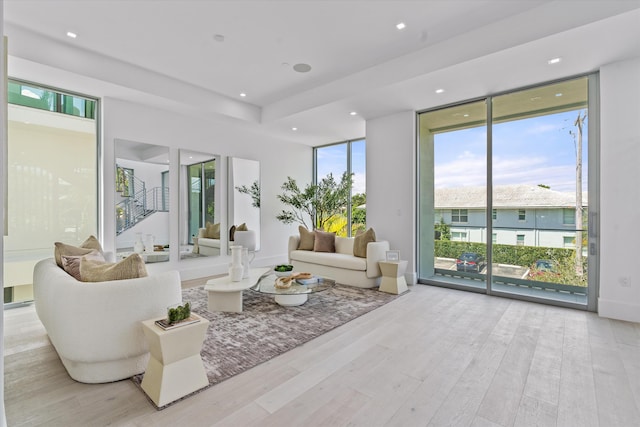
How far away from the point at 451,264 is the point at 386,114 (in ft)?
8.93

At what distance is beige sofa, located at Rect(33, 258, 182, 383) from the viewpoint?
1.95 meters

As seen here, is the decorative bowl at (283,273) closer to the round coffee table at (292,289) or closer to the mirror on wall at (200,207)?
the round coffee table at (292,289)

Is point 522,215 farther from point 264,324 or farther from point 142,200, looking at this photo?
point 142,200

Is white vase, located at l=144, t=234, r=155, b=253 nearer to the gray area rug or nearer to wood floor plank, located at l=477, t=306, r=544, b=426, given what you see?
the gray area rug

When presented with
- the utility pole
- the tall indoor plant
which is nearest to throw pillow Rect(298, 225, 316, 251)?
the tall indoor plant

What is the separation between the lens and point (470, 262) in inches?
181

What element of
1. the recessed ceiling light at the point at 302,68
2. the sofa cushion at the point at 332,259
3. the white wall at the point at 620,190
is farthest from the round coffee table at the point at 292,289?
the white wall at the point at 620,190

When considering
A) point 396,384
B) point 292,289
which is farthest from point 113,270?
point 396,384

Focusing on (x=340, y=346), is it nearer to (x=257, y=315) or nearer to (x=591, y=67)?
(x=257, y=315)

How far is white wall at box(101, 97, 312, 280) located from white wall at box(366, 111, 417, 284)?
2399mm

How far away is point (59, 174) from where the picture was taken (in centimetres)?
417

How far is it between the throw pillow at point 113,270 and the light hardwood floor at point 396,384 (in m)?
0.73

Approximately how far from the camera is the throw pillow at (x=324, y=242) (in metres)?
5.50

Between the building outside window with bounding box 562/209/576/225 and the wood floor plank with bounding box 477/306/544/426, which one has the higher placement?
the building outside window with bounding box 562/209/576/225
